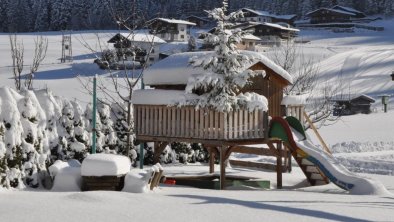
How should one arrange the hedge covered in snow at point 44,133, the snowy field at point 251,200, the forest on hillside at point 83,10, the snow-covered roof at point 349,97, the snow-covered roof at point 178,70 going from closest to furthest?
the snowy field at point 251,200 → the hedge covered in snow at point 44,133 → the snow-covered roof at point 178,70 → the snow-covered roof at point 349,97 → the forest on hillside at point 83,10

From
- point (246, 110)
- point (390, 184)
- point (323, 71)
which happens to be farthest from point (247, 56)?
point (323, 71)

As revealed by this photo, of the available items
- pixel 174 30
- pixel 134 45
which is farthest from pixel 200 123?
pixel 174 30

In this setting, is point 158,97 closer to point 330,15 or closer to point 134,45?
point 134,45

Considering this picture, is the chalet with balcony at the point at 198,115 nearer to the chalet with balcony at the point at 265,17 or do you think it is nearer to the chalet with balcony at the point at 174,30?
the chalet with balcony at the point at 174,30

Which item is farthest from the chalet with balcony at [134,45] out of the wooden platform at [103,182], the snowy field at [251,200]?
the wooden platform at [103,182]

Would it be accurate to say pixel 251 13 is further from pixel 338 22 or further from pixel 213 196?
pixel 213 196

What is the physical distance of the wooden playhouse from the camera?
16.2 meters

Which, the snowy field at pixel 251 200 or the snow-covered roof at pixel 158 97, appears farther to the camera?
the snow-covered roof at pixel 158 97

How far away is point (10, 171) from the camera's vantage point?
40.7ft

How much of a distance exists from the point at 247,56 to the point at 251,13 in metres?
119

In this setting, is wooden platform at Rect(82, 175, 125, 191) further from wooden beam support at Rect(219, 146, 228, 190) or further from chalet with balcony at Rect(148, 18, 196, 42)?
chalet with balcony at Rect(148, 18, 196, 42)

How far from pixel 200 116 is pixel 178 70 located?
200 cm

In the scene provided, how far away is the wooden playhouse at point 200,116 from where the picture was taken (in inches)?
639

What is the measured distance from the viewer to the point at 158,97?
57.2ft
